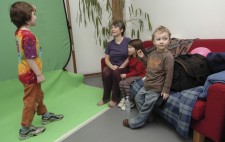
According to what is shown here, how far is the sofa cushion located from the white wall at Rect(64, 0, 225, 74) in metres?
1.22

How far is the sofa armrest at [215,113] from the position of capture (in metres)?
1.35

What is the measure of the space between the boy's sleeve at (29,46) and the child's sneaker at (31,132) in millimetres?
715

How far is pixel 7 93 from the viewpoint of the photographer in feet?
7.82

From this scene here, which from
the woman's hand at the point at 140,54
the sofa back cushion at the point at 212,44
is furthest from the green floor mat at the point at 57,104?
the sofa back cushion at the point at 212,44

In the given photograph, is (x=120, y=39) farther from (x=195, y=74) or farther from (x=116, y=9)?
(x=195, y=74)

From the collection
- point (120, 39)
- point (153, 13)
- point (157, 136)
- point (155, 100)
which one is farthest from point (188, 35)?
point (157, 136)

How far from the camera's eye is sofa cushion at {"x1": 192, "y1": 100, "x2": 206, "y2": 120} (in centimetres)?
148

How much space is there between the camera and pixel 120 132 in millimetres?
1890

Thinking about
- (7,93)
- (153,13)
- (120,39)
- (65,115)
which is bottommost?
(65,115)

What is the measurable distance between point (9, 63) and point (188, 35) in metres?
2.26

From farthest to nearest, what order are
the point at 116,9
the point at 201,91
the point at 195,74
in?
the point at 116,9, the point at 195,74, the point at 201,91

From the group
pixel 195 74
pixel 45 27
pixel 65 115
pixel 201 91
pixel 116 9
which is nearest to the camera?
pixel 201 91

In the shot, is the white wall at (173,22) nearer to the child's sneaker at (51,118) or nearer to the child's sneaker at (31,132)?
the child's sneaker at (51,118)

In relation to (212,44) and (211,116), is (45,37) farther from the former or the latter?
(211,116)
